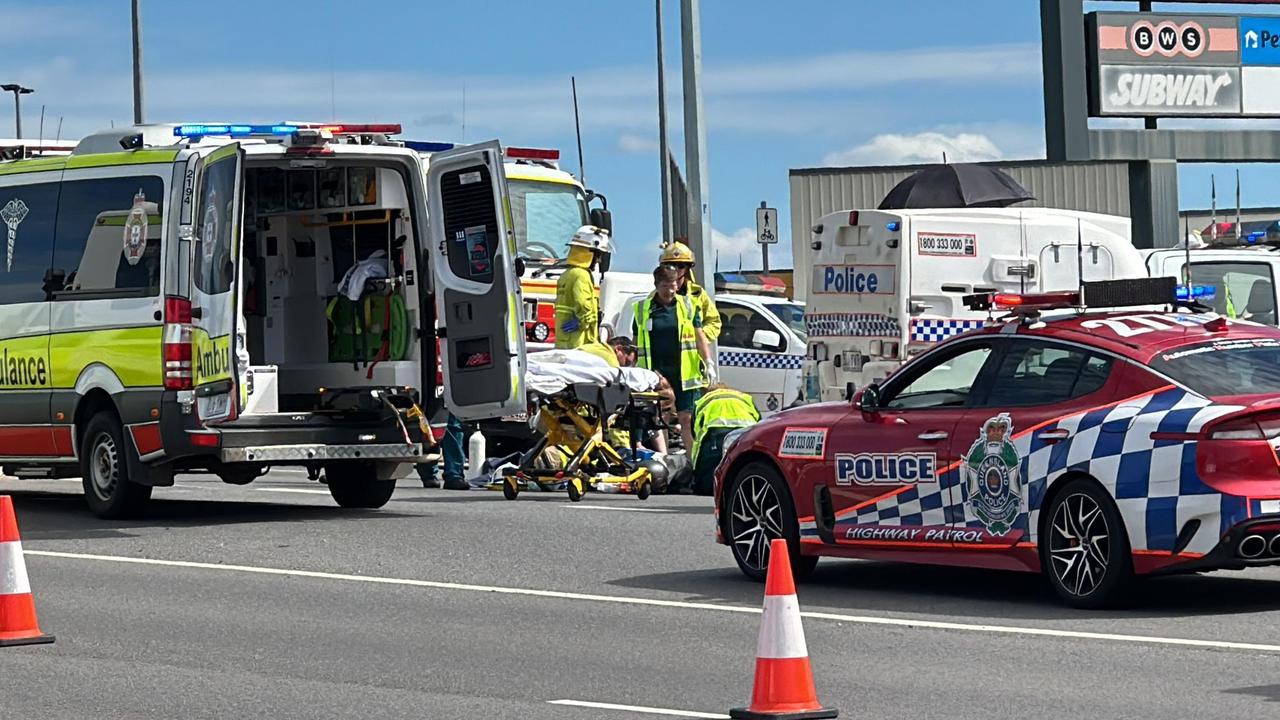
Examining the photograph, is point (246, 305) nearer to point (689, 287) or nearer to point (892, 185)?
point (689, 287)

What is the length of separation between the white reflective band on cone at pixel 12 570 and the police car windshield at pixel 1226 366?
17.1 feet

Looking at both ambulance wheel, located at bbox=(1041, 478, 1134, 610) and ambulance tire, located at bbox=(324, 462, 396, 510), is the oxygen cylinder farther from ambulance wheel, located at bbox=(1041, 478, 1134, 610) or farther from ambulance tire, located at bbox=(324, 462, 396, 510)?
ambulance wheel, located at bbox=(1041, 478, 1134, 610)

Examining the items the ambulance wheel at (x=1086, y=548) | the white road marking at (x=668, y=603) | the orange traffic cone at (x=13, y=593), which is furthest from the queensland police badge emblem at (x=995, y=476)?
the orange traffic cone at (x=13, y=593)

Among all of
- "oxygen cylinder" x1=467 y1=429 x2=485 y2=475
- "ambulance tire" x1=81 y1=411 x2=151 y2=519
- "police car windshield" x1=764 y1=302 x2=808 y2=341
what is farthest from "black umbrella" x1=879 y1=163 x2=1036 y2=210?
"ambulance tire" x1=81 y1=411 x2=151 y2=519

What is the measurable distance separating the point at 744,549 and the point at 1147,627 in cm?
287

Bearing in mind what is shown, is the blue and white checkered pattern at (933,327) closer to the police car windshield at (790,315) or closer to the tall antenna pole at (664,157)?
the police car windshield at (790,315)

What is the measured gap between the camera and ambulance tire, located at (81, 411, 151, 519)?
15.8 m

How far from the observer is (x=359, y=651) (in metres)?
9.90

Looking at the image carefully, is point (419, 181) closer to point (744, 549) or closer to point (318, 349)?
point (318, 349)

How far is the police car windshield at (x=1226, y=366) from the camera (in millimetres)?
10250

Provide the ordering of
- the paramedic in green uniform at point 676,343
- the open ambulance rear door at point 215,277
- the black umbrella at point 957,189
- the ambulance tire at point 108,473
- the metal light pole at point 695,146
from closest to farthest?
1. the open ambulance rear door at point 215,277
2. the ambulance tire at point 108,473
3. the paramedic in green uniform at point 676,343
4. the black umbrella at point 957,189
5. the metal light pole at point 695,146

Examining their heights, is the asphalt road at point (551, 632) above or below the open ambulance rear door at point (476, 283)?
below

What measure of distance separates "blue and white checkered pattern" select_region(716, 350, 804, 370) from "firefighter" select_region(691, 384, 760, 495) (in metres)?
7.25

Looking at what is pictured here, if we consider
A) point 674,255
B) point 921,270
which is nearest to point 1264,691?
point 921,270
